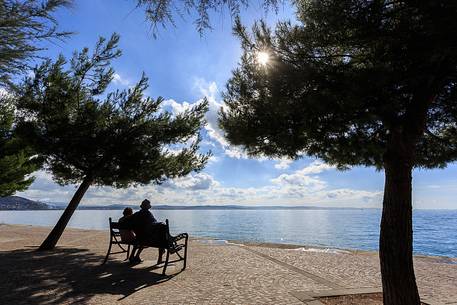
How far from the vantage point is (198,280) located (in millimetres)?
6766

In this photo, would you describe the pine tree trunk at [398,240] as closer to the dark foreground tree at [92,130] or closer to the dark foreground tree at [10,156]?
the dark foreground tree at [92,130]

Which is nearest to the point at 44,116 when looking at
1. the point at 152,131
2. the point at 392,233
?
the point at 152,131

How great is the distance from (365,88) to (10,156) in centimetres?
1712

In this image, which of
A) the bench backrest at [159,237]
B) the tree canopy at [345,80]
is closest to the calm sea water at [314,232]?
the bench backrest at [159,237]

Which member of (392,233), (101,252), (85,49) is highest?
(85,49)

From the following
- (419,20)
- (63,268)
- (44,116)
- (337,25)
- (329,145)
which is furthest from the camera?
(44,116)

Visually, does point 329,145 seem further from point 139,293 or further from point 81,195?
point 81,195

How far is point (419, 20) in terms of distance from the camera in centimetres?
399

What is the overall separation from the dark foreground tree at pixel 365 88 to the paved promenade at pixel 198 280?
202 cm

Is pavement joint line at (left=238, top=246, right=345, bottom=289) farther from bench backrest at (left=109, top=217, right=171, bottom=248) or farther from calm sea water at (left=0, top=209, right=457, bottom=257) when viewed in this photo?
calm sea water at (left=0, top=209, right=457, bottom=257)

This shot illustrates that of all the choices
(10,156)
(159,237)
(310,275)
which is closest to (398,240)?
(310,275)

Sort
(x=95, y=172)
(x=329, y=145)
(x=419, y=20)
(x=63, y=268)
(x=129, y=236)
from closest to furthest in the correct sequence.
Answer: (x=419, y=20), (x=329, y=145), (x=63, y=268), (x=129, y=236), (x=95, y=172)

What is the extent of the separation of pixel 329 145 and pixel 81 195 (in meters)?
9.32

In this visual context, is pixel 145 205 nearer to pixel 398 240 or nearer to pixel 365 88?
pixel 398 240
